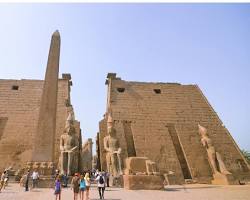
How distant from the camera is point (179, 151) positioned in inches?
671

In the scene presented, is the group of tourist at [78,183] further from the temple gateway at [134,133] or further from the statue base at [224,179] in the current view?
the statue base at [224,179]

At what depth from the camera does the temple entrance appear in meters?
16.0

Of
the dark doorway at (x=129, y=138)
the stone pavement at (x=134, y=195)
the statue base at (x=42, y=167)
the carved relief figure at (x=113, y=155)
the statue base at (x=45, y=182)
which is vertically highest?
the dark doorway at (x=129, y=138)

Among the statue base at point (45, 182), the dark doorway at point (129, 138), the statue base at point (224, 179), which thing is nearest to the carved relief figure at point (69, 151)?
the statue base at point (45, 182)

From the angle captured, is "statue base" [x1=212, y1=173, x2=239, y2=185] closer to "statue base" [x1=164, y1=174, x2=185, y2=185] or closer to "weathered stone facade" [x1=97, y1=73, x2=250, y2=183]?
"weathered stone facade" [x1=97, y1=73, x2=250, y2=183]

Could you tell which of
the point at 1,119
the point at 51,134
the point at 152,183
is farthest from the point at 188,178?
the point at 1,119

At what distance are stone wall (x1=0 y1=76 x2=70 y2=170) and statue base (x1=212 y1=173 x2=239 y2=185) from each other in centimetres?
880

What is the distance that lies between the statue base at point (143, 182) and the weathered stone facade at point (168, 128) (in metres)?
4.37

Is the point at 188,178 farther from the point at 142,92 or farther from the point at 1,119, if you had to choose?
the point at 1,119

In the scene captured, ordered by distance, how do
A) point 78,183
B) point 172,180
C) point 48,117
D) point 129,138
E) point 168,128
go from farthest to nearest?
1. point 168,128
2. point 129,138
3. point 172,180
4. point 48,117
5. point 78,183

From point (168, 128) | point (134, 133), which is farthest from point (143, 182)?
point (168, 128)

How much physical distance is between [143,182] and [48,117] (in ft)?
13.4

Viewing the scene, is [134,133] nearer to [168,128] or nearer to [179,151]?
[168,128]

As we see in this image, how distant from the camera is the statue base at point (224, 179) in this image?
43.3 ft
